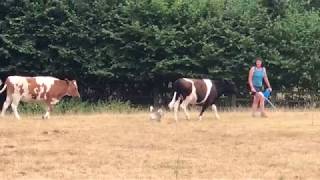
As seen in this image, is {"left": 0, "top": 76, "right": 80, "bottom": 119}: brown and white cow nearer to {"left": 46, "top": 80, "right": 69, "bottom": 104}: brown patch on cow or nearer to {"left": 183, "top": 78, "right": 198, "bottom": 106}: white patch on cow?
{"left": 46, "top": 80, "right": 69, "bottom": 104}: brown patch on cow

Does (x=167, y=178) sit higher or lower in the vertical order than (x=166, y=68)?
lower

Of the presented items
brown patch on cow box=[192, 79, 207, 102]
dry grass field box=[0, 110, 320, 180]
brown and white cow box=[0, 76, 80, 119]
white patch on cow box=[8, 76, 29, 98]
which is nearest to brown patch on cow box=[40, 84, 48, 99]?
brown and white cow box=[0, 76, 80, 119]

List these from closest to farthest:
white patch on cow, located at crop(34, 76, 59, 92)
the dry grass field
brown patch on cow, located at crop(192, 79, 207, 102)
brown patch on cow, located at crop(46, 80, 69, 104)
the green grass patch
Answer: the dry grass field, brown patch on cow, located at crop(192, 79, 207, 102), white patch on cow, located at crop(34, 76, 59, 92), brown patch on cow, located at crop(46, 80, 69, 104), the green grass patch

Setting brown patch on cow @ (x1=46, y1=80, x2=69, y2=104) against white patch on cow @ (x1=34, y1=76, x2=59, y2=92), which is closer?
white patch on cow @ (x1=34, y1=76, x2=59, y2=92)

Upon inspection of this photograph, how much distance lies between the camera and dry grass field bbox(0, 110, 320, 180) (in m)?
12.3

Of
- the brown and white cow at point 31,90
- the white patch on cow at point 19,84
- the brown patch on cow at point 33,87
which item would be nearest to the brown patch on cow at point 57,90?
the brown and white cow at point 31,90

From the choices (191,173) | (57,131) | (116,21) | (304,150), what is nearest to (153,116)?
(57,131)

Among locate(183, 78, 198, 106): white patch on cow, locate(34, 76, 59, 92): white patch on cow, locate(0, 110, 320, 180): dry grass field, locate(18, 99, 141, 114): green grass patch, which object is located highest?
locate(34, 76, 59, 92): white patch on cow

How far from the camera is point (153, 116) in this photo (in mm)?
20016

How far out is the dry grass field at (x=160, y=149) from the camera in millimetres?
12273

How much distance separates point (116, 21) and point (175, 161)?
16.6m

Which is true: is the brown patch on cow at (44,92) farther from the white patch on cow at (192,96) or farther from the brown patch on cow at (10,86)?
the white patch on cow at (192,96)

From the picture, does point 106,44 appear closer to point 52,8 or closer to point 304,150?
point 52,8

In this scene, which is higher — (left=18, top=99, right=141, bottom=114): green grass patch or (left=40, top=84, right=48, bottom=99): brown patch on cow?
(left=40, top=84, right=48, bottom=99): brown patch on cow
